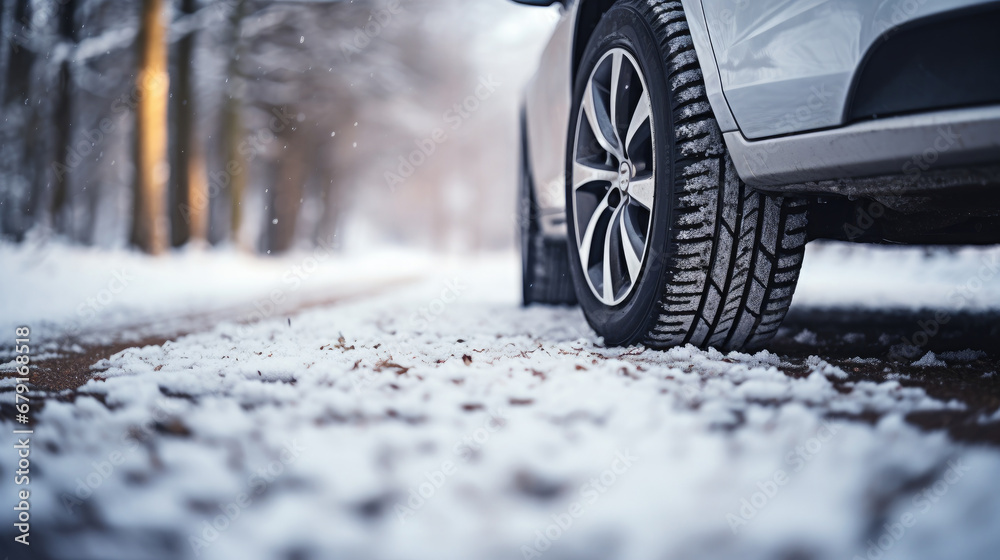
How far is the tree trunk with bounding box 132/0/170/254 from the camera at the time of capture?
27.3ft

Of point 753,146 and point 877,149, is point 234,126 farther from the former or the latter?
point 877,149

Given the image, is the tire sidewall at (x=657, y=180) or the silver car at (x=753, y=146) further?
the tire sidewall at (x=657, y=180)

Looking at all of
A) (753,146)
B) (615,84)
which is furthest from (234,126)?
(753,146)

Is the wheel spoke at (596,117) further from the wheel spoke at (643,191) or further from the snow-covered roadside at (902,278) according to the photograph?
the snow-covered roadside at (902,278)

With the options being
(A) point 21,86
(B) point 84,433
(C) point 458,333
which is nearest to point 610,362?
(C) point 458,333

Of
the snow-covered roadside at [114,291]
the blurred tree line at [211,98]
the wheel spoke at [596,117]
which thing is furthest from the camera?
the blurred tree line at [211,98]

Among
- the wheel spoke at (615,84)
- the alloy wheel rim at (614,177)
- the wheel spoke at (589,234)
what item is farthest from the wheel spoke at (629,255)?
the wheel spoke at (615,84)

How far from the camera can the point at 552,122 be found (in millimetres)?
2873

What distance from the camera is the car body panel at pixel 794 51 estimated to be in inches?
48.9

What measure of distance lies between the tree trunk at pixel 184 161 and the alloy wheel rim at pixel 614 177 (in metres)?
9.56

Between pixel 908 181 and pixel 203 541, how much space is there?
5.02ft

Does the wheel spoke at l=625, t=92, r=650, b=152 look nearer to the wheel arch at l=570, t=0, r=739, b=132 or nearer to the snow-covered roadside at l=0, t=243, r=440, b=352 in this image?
the wheel arch at l=570, t=0, r=739, b=132

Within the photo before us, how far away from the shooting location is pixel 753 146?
60.6 inches

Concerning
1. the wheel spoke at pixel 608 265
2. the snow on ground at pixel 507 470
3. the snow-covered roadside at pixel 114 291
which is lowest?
the snow-covered roadside at pixel 114 291
